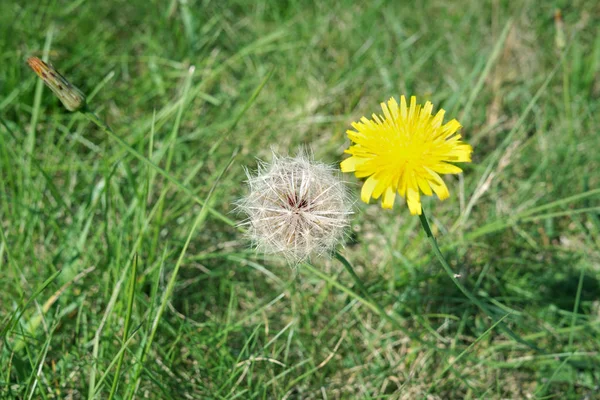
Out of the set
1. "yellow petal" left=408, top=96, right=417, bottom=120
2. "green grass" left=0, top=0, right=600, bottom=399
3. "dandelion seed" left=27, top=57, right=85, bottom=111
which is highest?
"dandelion seed" left=27, top=57, right=85, bottom=111

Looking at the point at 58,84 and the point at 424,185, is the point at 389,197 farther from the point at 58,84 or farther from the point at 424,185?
the point at 58,84

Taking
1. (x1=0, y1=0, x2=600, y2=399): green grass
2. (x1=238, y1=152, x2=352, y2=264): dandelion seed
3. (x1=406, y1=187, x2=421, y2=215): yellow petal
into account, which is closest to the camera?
(x1=406, y1=187, x2=421, y2=215): yellow petal

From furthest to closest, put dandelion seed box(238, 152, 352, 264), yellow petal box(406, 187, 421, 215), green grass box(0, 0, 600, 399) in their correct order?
green grass box(0, 0, 600, 399), dandelion seed box(238, 152, 352, 264), yellow petal box(406, 187, 421, 215)

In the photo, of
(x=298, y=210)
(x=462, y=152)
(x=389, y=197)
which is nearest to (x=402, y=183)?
(x=389, y=197)

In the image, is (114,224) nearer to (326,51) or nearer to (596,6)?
(326,51)

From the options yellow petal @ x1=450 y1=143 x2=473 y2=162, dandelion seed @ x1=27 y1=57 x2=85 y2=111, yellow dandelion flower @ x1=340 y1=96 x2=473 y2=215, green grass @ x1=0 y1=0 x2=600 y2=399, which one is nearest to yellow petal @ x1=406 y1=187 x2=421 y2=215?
yellow dandelion flower @ x1=340 y1=96 x2=473 y2=215

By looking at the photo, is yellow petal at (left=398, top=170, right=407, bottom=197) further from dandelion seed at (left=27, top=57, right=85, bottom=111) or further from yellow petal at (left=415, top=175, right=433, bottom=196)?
dandelion seed at (left=27, top=57, right=85, bottom=111)

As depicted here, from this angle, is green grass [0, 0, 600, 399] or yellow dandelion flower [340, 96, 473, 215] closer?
yellow dandelion flower [340, 96, 473, 215]
